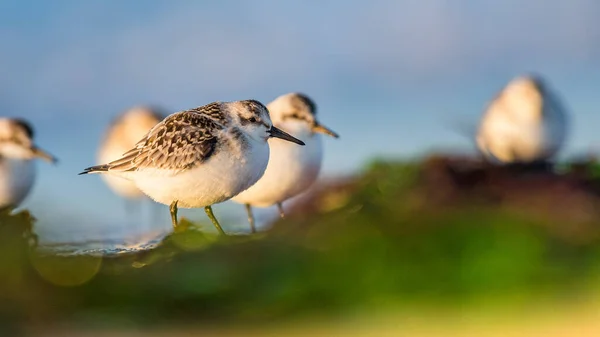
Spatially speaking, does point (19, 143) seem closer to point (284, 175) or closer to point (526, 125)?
point (284, 175)

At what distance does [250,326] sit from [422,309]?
60 centimetres

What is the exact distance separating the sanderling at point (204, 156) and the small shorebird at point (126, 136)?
6.18 metres

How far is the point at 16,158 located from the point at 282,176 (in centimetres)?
382

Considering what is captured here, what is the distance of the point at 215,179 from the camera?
5.64 m

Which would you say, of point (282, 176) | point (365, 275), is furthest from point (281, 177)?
point (365, 275)

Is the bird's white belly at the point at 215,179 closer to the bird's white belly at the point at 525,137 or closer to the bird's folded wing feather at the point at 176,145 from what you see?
the bird's folded wing feather at the point at 176,145

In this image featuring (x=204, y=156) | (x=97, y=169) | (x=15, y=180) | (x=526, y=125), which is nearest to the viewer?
(x=204, y=156)

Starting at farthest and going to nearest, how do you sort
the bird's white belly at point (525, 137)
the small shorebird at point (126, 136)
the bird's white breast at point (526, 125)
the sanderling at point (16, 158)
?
the small shorebird at point (126, 136) → the sanderling at point (16, 158) → the bird's white breast at point (526, 125) → the bird's white belly at point (525, 137)

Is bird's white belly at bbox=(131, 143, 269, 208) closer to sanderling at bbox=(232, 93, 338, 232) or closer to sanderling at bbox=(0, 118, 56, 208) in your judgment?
sanderling at bbox=(232, 93, 338, 232)

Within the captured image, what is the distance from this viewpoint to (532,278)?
3027 millimetres

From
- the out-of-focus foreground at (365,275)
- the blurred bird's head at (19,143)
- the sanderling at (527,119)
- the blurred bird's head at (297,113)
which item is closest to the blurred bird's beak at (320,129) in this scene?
the blurred bird's head at (297,113)

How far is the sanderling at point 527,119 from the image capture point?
7857 millimetres

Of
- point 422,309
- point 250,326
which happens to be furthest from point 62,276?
point 422,309

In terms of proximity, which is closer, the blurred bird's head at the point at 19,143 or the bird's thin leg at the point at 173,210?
the bird's thin leg at the point at 173,210
